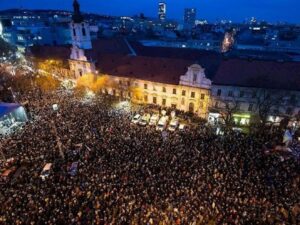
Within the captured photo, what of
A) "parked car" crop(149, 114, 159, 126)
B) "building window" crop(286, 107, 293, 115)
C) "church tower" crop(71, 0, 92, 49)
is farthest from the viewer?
"church tower" crop(71, 0, 92, 49)

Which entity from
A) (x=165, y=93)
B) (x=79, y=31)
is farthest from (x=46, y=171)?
(x=79, y=31)

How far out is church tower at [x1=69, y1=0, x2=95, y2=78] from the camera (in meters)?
46.7

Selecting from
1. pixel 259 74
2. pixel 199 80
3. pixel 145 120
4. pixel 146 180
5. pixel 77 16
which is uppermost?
pixel 77 16

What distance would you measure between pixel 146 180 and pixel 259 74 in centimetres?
2358

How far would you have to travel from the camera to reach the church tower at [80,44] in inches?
1837

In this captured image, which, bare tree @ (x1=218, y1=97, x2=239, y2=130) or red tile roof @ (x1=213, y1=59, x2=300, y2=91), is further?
bare tree @ (x1=218, y1=97, x2=239, y2=130)

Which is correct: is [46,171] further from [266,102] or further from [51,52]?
[51,52]

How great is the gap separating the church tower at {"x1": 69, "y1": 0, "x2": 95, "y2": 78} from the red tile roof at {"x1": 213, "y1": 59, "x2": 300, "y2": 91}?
1004 inches

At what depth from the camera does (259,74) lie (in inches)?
1335

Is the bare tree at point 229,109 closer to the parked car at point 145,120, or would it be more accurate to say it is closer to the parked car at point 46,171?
the parked car at point 145,120

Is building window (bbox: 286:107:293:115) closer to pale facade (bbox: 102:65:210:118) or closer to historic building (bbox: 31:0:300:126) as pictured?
historic building (bbox: 31:0:300:126)

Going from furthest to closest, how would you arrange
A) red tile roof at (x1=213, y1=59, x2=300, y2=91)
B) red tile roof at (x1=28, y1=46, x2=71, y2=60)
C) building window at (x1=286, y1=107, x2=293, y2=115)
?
red tile roof at (x1=28, y1=46, x2=71, y2=60) → building window at (x1=286, y1=107, x2=293, y2=115) → red tile roof at (x1=213, y1=59, x2=300, y2=91)

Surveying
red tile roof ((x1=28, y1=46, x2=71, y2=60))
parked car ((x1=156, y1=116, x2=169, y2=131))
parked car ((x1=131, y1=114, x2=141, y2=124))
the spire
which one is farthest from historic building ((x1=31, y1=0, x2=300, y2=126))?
parked car ((x1=131, y1=114, x2=141, y2=124))

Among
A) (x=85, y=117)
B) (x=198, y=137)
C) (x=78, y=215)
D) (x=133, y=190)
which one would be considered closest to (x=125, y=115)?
(x=85, y=117)
